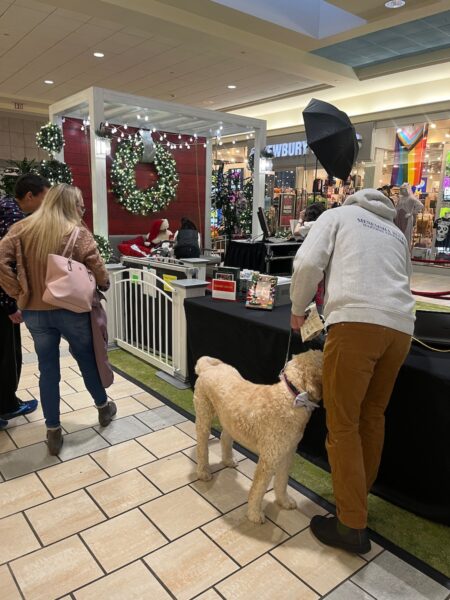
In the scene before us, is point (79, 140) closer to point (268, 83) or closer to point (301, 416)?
point (268, 83)

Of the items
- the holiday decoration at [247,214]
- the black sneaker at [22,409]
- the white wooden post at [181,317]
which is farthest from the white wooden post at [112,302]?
the holiday decoration at [247,214]

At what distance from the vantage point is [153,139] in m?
8.05

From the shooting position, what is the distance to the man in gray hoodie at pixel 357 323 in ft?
5.51

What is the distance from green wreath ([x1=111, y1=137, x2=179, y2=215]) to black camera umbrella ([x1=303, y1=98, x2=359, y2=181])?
5326 millimetres

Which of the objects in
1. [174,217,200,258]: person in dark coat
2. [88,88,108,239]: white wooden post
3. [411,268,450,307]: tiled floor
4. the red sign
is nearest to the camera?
the red sign

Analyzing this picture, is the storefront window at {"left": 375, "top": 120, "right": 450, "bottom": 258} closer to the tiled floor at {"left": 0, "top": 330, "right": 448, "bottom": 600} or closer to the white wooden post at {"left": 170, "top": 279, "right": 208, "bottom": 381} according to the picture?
the white wooden post at {"left": 170, "top": 279, "right": 208, "bottom": 381}

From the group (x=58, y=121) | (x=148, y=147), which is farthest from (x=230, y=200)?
(x=58, y=121)

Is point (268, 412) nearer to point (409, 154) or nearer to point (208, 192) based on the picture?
point (208, 192)

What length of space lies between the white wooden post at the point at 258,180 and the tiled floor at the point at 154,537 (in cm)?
568

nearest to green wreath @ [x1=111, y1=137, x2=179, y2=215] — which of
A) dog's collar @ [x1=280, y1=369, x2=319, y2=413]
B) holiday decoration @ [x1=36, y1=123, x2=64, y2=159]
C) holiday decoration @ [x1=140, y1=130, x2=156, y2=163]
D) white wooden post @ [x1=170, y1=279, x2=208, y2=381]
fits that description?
holiday decoration @ [x1=140, y1=130, x2=156, y2=163]

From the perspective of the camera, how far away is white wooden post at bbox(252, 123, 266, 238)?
7.58 meters

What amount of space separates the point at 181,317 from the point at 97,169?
8.77 ft

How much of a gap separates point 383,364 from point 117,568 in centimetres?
135

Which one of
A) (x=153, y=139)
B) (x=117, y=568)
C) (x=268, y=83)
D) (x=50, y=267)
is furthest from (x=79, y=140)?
(x=117, y=568)
